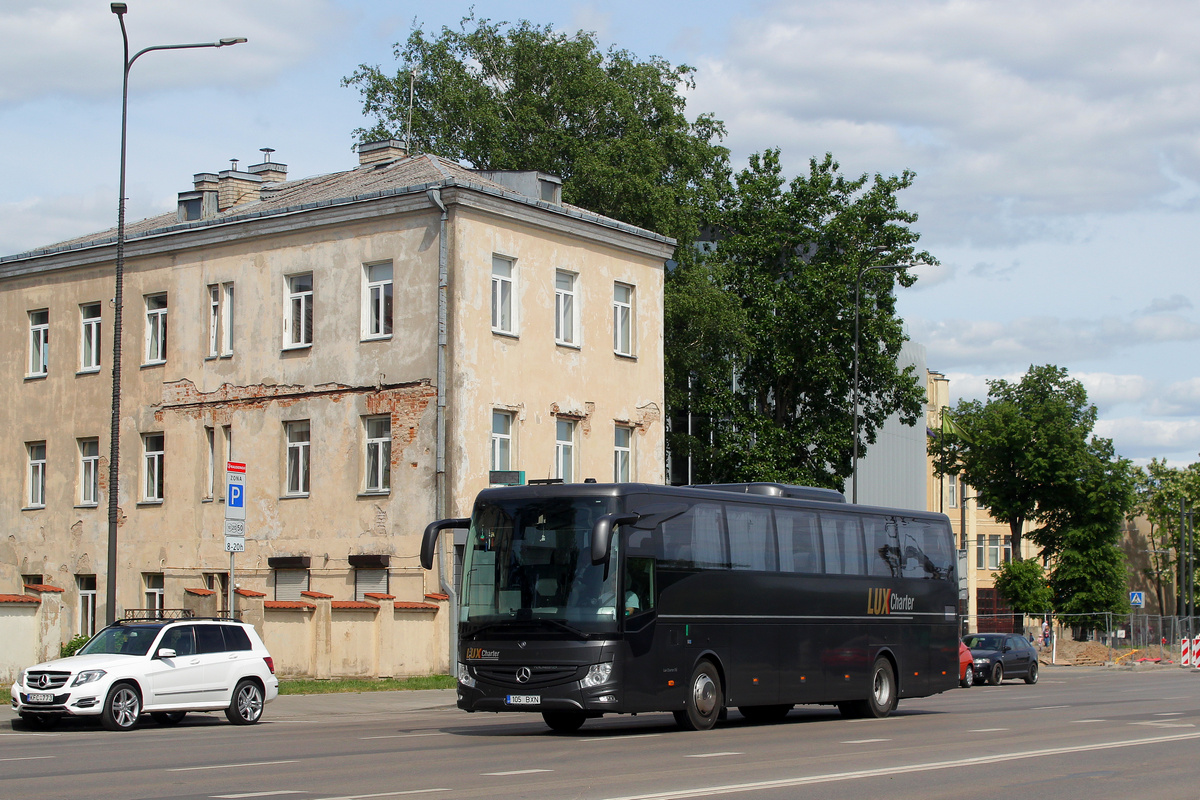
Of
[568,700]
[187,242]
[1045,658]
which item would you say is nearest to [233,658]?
[568,700]

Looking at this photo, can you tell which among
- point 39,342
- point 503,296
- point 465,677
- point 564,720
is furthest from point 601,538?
point 39,342

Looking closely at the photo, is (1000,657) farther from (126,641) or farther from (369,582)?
(126,641)

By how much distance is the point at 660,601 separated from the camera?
1841 centimetres

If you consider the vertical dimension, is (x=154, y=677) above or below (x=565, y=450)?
below

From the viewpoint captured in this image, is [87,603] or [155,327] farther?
[155,327]

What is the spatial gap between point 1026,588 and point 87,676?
56.3 m

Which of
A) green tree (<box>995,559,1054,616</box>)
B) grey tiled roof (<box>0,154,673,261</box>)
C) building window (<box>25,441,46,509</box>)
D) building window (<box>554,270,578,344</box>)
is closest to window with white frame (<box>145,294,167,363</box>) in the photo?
grey tiled roof (<box>0,154,673,261</box>)

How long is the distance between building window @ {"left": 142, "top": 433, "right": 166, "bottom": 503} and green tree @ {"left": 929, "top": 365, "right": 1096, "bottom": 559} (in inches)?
1747

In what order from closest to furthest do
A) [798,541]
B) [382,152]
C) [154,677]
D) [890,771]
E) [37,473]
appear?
[890,771] → [154,677] → [798,541] → [37,473] → [382,152]

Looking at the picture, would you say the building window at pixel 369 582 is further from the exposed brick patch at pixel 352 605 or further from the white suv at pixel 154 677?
the white suv at pixel 154 677

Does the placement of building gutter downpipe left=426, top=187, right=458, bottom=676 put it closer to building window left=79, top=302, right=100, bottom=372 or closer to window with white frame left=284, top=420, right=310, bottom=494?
window with white frame left=284, top=420, right=310, bottom=494

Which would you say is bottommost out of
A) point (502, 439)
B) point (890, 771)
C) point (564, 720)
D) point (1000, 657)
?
point (1000, 657)

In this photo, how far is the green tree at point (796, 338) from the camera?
162 ft

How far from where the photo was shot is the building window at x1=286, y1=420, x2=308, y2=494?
36.4 m
